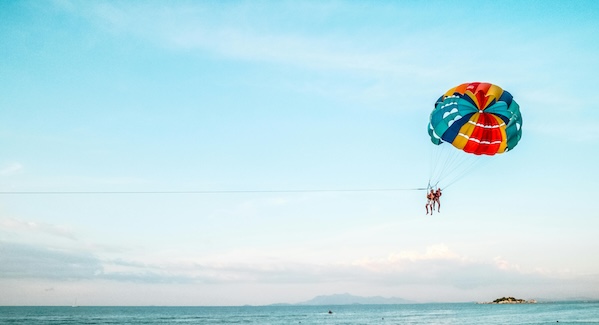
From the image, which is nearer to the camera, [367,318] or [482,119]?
[482,119]

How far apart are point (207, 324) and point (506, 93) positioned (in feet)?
225

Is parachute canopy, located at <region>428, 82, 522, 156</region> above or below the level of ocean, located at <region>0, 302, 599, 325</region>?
above

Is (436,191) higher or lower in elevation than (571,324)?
higher

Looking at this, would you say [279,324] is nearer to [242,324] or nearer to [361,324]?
[242,324]

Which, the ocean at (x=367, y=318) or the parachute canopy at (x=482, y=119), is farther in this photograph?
the ocean at (x=367, y=318)

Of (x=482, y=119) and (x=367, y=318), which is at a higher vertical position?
(x=482, y=119)

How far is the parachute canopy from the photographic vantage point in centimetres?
1870

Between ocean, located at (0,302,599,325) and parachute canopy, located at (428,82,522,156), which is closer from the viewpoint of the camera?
parachute canopy, located at (428,82,522,156)

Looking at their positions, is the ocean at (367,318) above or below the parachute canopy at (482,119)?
below

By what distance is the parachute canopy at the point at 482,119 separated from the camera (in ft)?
61.4

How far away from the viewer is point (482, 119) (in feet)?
62.3

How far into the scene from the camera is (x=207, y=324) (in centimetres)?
7594

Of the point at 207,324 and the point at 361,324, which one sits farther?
the point at 207,324

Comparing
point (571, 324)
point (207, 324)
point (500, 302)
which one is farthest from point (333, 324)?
point (500, 302)
